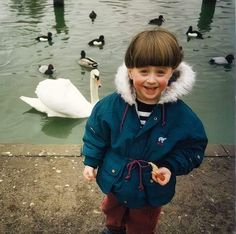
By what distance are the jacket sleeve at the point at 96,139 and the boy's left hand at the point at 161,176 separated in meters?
0.41

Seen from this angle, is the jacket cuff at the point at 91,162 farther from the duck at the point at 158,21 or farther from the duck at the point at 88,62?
the duck at the point at 158,21

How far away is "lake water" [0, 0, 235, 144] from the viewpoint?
747 centimetres

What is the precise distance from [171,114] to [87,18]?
13976 mm

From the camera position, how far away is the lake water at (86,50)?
7469 mm

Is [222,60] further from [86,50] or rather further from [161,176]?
[161,176]

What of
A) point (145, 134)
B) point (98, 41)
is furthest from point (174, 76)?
point (98, 41)

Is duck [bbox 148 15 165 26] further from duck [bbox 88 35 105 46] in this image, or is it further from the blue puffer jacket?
the blue puffer jacket

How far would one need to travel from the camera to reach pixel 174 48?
223 centimetres

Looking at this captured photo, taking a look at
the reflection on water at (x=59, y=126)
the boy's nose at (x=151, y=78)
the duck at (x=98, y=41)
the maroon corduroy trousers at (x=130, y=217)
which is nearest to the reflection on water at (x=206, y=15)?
the duck at (x=98, y=41)

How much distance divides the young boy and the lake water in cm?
61

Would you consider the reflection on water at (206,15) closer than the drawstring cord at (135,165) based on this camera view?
No

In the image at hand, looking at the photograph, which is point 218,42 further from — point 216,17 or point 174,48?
point 174,48

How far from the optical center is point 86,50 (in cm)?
1202

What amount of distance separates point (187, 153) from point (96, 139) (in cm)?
59
